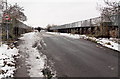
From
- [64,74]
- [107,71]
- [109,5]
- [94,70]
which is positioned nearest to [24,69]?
[64,74]

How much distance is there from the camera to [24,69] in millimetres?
6984

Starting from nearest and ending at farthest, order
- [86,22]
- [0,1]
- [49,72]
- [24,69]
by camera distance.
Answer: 1. [49,72]
2. [24,69]
3. [0,1]
4. [86,22]

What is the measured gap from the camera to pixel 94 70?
6828mm

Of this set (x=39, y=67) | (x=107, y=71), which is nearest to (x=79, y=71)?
(x=107, y=71)

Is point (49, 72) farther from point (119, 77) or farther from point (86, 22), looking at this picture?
point (86, 22)

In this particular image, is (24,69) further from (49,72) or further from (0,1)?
(0,1)

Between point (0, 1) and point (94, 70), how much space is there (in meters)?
16.4

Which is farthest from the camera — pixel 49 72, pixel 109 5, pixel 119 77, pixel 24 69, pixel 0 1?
pixel 0 1

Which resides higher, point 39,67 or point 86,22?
point 86,22

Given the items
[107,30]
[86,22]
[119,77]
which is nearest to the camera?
[119,77]

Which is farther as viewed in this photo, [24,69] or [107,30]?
[107,30]

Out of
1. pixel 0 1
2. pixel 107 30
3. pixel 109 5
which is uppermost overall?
pixel 0 1

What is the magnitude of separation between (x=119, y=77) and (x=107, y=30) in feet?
51.3

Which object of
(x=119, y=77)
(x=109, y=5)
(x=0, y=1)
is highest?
(x=0, y=1)
